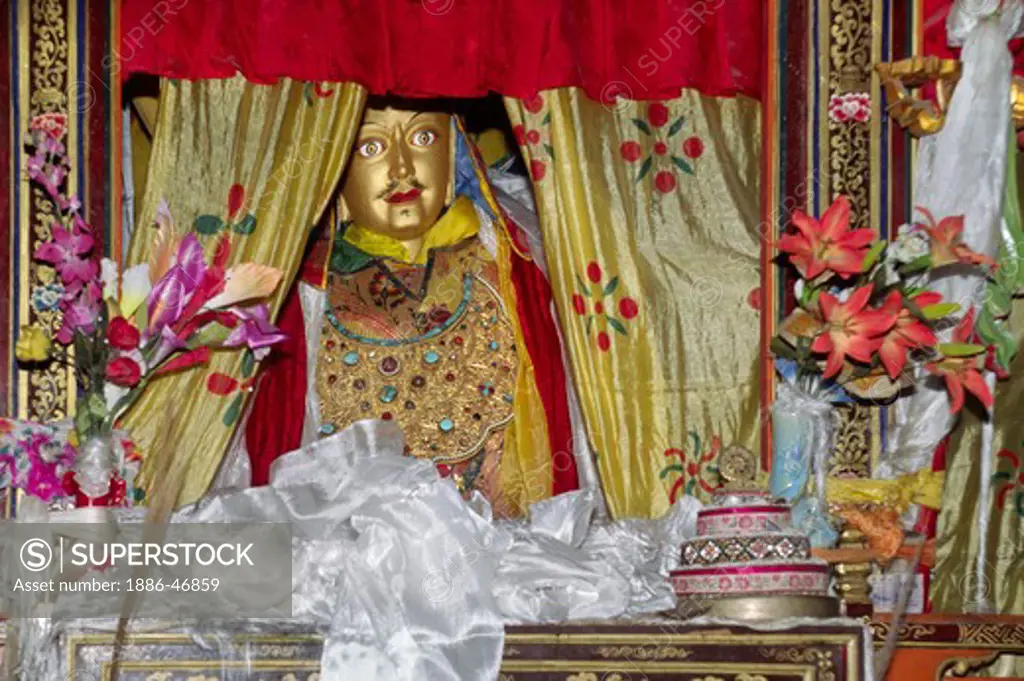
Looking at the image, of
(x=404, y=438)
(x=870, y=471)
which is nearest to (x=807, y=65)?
(x=870, y=471)

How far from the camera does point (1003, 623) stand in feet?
13.8

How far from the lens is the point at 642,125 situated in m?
4.77

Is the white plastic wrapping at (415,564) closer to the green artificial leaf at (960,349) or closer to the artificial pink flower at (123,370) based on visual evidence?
the artificial pink flower at (123,370)

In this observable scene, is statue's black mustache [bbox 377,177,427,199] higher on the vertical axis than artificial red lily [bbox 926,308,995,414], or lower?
higher

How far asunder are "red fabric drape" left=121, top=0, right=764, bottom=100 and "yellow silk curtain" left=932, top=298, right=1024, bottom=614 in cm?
100

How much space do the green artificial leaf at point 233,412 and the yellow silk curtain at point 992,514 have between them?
1486 mm

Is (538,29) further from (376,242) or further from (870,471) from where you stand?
(870,471)

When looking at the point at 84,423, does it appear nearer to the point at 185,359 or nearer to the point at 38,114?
the point at 185,359

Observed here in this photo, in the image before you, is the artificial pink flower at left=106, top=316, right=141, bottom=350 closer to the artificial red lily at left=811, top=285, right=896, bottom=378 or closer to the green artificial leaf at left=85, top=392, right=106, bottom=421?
the green artificial leaf at left=85, top=392, right=106, bottom=421

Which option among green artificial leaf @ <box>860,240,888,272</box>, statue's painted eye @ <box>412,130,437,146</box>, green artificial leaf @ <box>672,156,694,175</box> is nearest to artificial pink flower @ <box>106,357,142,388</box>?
statue's painted eye @ <box>412,130,437,146</box>

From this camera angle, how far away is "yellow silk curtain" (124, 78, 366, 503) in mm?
4523

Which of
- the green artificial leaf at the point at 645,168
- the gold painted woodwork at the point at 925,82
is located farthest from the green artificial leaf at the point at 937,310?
the green artificial leaf at the point at 645,168

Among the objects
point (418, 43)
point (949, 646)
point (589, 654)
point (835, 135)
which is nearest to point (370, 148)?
point (418, 43)

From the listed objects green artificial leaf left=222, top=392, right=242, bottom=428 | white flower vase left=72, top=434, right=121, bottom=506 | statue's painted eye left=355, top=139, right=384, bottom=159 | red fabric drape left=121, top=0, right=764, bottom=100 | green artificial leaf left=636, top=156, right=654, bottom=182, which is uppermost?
red fabric drape left=121, top=0, right=764, bottom=100
